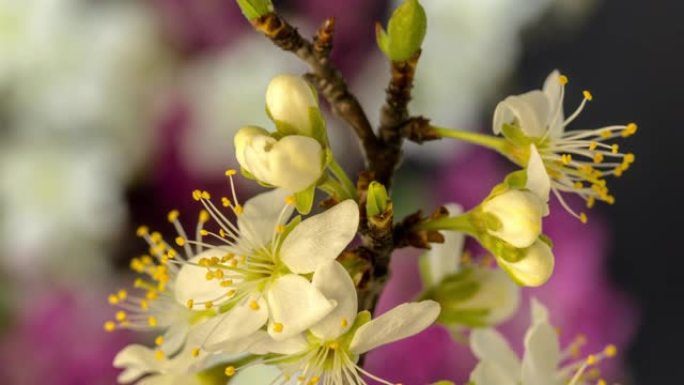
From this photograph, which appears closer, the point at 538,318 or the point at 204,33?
the point at 538,318

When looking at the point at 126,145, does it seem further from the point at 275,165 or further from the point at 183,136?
the point at 275,165

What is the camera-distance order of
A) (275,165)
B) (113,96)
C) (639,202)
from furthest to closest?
1. (639,202)
2. (113,96)
3. (275,165)

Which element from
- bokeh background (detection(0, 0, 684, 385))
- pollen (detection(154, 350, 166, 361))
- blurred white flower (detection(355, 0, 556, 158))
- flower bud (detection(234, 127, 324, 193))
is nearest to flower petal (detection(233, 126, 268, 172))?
flower bud (detection(234, 127, 324, 193))

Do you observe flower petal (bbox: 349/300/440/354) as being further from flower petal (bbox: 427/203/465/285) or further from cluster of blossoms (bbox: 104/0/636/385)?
flower petal (bbox: 427/203/465/285)

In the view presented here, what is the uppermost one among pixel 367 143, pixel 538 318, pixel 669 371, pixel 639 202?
pixel 367 143

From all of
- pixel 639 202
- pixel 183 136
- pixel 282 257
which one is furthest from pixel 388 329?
pixel 639 202

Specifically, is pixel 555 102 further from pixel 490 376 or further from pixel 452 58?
pixel 452 58

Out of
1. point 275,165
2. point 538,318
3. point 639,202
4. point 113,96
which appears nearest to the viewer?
point 275,165
